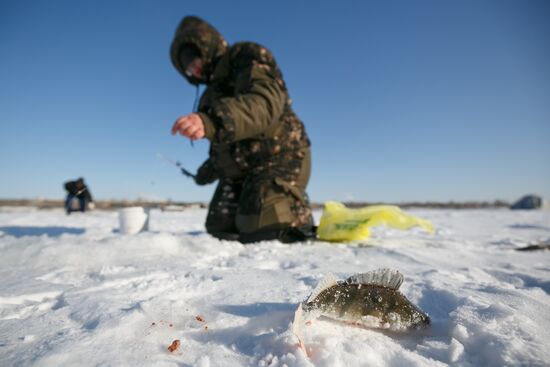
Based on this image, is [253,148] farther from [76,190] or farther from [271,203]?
[76,190]

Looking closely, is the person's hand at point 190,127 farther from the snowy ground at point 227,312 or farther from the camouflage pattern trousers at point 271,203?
the camouflage pattern trousers at point 271,203

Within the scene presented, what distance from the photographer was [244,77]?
9.41 feet

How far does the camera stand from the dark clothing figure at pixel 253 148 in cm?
279

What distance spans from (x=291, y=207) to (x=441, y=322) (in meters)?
2.17

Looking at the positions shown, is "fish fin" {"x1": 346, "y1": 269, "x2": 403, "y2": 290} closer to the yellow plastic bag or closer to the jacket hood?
the yellow plastic bag

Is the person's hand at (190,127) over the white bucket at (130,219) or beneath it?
over

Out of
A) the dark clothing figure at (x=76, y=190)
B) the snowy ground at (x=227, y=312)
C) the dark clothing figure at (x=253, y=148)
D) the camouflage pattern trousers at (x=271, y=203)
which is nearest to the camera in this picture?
the snowy ground at (x=227, y=312)

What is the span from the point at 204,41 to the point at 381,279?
3200 millimetres

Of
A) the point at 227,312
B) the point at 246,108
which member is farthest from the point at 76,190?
the point at 227,312

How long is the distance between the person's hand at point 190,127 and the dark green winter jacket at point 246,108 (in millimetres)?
211

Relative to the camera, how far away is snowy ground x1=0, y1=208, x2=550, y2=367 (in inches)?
32.7

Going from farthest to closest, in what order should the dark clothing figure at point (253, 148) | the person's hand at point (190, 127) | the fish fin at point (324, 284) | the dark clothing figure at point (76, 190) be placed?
the dark clothing figure at point (76, 190) < the dark clothing figure at point (253, 148) < the person's hand at point (190, 127) < the fish fin at point (324, 284)

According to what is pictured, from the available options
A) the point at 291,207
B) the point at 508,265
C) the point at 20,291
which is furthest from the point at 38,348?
the point at 508,265

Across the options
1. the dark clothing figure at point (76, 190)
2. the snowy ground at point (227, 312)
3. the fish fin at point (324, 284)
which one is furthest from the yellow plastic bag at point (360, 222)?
the dark clothing figure at point (76, 190)
